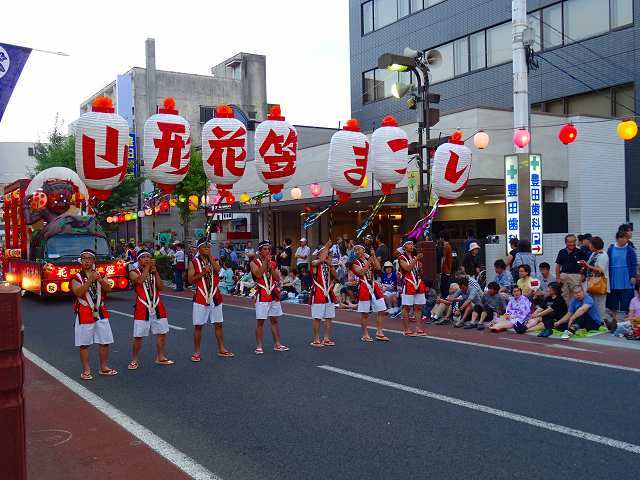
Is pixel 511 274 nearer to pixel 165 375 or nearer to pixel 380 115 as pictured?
pixel 165 375

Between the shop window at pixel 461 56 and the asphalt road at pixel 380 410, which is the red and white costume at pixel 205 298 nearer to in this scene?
the asphalt road at pixel 380 410

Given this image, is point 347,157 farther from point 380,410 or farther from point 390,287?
point 380,410

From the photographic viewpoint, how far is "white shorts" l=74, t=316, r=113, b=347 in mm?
8641

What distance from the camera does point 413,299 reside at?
12109mm

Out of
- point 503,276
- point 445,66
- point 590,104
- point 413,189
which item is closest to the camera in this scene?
point 503,276

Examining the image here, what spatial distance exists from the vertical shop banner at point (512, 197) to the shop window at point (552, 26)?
10.2 metres

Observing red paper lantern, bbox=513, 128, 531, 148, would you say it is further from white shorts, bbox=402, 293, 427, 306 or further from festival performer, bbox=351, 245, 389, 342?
festival performer, bbox=351, 245, 389, 342

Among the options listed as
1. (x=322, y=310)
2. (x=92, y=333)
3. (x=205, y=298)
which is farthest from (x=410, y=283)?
(x=92, y=333)

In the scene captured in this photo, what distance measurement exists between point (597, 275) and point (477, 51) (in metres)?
16.6

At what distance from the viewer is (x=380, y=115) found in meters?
30.3

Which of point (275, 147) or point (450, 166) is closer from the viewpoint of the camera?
point (275, 147)

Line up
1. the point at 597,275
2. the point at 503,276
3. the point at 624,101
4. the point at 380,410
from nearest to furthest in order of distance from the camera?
1. the point at 380,410
2. the point at 597,275
3. the point at 503,276
4. the point at 624,101

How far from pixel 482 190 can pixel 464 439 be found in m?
15.8

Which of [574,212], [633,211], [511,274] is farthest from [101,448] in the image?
[633,211]
